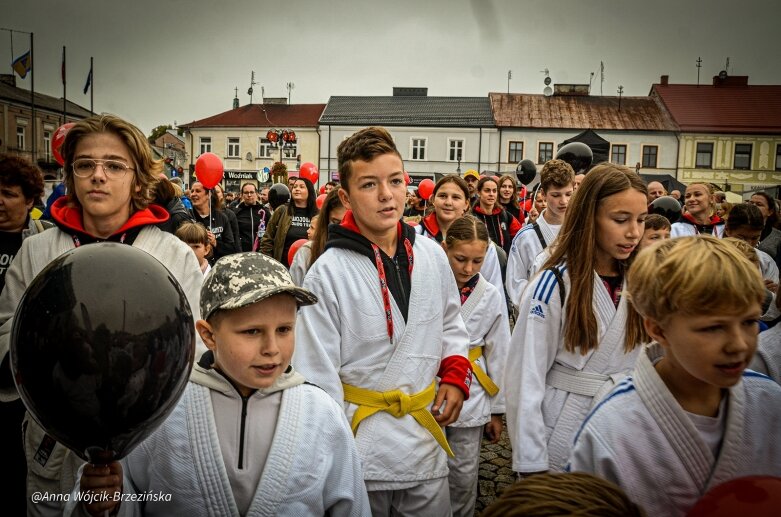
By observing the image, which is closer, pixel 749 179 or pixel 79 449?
pixel 79 449

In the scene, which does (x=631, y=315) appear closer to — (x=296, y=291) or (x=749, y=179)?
(x=296, y=291)

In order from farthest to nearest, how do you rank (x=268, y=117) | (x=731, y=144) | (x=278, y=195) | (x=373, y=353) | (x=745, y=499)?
1. (x=268, y=117)
2. (x=731, y=144)
3. (x=278, y=195)
4. (x=373, y=353)
5. (x=745, y=499)

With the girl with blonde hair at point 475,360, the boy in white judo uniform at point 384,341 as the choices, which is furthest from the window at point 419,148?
the boy in white judo uniform at point 384,341

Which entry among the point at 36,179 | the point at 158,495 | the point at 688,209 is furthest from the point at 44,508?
the point at 688,209

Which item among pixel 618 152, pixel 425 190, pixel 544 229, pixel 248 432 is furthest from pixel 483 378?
pixel 618 152

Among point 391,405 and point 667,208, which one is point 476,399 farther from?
point 667,208

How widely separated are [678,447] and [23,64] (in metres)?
31.7

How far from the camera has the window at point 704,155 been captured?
4188 centimetres

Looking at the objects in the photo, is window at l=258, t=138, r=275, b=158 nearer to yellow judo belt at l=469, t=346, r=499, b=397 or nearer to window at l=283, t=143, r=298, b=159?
window at l=283, t=143, r=298, b=159

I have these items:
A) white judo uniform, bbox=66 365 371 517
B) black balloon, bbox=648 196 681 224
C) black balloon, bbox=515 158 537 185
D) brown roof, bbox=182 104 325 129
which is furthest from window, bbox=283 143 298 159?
white judo uniform, bbox=66 365 371 517

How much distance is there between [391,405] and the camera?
7.79 ft

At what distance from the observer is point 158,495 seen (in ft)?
5.60

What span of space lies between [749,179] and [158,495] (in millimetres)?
49695

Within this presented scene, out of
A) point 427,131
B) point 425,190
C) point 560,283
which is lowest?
point 560,283
